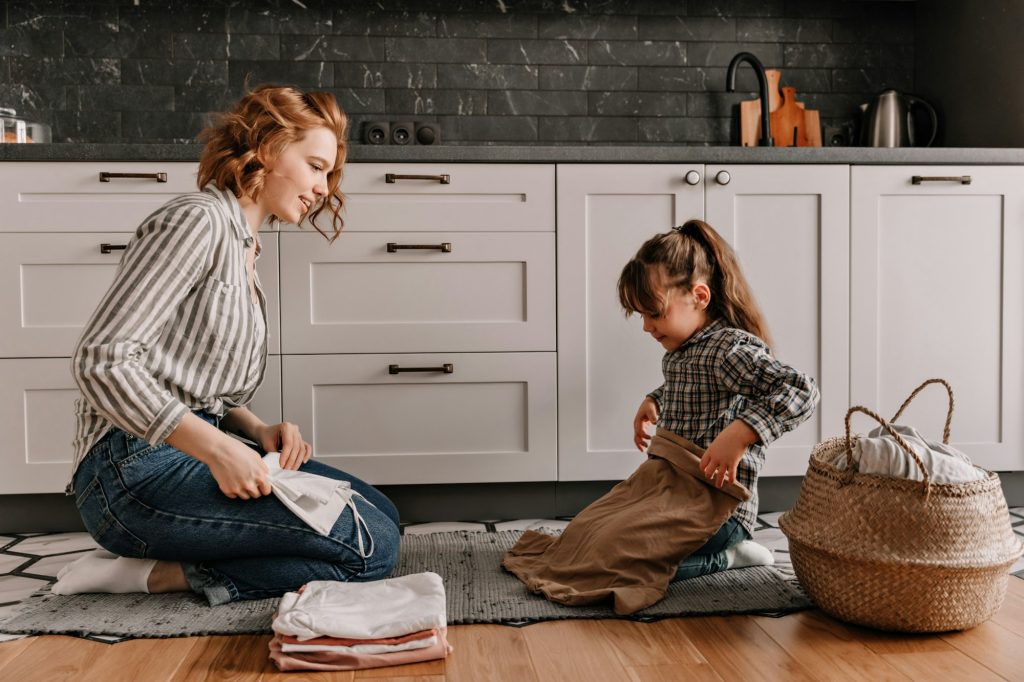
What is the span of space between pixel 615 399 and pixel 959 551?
988 millimetres

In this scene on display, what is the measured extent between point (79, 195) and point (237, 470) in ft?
3.39

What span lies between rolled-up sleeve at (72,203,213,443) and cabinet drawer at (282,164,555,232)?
2.11 ft

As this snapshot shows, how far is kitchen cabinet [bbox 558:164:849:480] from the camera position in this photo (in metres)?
2.24

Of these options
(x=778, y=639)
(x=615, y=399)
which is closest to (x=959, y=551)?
(x=778, y=639)

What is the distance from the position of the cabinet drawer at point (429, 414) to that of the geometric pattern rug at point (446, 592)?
0.27 m

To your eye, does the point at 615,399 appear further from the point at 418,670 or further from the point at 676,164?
the point at 418,670

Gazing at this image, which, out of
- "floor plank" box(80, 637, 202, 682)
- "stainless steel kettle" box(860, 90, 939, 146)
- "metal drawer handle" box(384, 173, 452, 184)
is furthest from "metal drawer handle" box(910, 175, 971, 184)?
"floor plank" box(80, 637, 202, 682)

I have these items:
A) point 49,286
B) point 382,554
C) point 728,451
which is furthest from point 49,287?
point 728,451

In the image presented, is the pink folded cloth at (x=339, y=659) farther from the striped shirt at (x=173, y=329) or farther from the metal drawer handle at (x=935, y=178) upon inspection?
the metal drawer handle at (x=935, y=178)

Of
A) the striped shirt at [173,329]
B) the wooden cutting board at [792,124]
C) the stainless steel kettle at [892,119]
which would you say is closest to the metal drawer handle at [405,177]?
the striped shirt at [173,329]

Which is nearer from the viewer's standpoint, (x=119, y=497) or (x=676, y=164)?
(x=119, y=497)

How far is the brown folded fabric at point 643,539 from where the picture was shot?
1598mm

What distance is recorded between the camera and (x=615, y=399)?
2.26 meters

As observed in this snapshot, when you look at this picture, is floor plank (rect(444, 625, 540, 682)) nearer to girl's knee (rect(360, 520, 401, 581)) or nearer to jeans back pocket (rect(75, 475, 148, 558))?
girl's knee (rect(360, 520, 401, 581))
